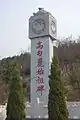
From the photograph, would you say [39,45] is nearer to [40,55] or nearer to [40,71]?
[40,55]

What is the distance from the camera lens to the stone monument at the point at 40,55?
12.4m

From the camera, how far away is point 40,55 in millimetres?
12742

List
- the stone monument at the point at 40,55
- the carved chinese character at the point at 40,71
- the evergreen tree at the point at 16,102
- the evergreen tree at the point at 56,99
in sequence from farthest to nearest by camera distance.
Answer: the carved chinese character at the point at 40,71, the stone monument at the point at 40,55, the evergreen tree at the point at 16,102, the evergreen tree at the point at 56,99

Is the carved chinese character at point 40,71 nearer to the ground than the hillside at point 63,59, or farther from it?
nearer to the ground

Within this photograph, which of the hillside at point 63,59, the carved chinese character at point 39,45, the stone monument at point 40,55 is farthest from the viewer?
the hillside at point 63,59

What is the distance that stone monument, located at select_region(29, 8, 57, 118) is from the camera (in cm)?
1240

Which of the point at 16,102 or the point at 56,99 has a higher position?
the point at 56,99

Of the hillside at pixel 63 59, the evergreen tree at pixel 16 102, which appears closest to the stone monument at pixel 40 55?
the evergreen tree at pixel 16 102

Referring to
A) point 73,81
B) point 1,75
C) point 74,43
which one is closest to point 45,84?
point 73,81

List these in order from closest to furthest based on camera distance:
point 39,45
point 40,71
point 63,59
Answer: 1. point 40,71
2. point 39,45
3. point 63,59

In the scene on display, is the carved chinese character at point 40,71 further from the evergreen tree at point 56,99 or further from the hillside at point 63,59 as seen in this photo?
the hillside at point 63,59

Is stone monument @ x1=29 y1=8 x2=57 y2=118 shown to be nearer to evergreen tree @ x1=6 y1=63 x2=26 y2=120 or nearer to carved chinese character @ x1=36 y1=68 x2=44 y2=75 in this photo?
carved chinese character @ x1=36 y1=68 x2=44 y2=75

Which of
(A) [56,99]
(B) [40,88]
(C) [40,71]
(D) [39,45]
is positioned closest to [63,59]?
(D) [39,45]

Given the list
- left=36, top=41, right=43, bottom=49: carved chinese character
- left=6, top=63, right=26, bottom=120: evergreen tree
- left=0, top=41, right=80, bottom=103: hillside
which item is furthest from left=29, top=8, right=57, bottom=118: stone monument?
left=0, top=41, right=80, bottom=103: hillside
